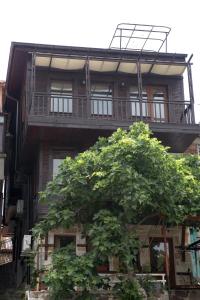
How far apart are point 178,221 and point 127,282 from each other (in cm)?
232

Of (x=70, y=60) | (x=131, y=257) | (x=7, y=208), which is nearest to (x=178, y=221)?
(x=131, y=257)

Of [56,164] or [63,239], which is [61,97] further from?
[63,239]

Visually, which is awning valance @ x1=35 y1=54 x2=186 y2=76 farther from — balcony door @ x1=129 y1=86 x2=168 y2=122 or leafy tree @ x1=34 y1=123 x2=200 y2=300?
leafy tree @ x1=34 y1=123 x2=200 y2=300

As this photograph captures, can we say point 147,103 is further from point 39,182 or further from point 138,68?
point 39,182

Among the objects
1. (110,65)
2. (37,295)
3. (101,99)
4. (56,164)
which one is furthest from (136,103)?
(37,295)

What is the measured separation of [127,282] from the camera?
569 inches

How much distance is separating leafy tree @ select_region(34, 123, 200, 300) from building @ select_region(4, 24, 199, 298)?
10.8ft

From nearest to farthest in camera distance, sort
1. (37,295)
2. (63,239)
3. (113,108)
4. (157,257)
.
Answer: (37,295) < (63,239) < (157,257) < (113,108)

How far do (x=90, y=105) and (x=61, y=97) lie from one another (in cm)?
118

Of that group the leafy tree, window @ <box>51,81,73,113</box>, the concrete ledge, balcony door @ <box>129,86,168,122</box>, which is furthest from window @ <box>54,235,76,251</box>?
balcony door @ <box>129,86,168,122</box>

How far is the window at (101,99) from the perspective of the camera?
2060cm

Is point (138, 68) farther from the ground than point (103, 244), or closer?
farther from the ground

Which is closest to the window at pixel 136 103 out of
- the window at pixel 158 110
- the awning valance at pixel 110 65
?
the window at pixel 158 110

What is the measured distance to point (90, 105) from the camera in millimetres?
19812
